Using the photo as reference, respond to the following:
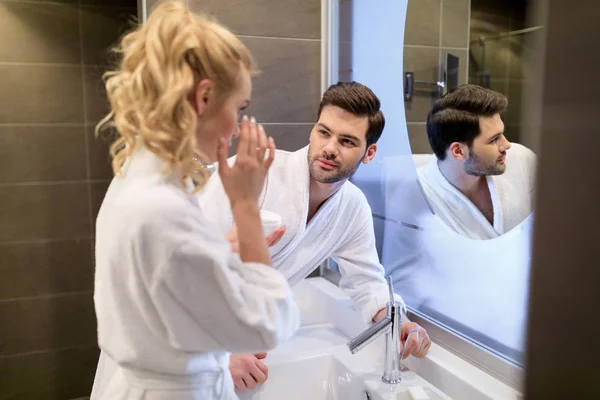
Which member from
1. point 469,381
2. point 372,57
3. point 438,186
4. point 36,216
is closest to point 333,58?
point 372,57

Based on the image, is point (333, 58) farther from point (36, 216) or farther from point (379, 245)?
point (36, 216)

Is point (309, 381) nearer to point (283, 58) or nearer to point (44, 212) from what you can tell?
point (283, 58)

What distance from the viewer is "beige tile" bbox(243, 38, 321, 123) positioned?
1.66 m

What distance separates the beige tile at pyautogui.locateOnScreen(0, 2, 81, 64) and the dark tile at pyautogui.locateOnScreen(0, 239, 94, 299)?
0.76m

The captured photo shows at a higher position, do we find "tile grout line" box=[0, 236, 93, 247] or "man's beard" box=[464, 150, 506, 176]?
"man's beard" box=[464, 150, 506, 176]

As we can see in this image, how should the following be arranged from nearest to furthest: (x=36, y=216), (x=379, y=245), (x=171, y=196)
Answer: (x=171, y=196) < (x=379, y=245) < (x=36, y=216)

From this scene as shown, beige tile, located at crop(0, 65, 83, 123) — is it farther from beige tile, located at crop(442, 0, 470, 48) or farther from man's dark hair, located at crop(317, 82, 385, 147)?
beige tile, located at crop(442, 0, 470, 48)

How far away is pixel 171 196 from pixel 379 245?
0.99 metres

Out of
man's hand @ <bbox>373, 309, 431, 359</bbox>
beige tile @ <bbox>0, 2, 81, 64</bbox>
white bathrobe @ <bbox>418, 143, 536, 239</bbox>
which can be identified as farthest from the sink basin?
beige tile @ <bbox>0, 2, 81, 64</bbox>

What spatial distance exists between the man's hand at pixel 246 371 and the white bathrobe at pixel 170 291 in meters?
0.45

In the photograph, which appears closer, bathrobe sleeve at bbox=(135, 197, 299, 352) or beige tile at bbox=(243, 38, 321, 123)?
bathrobe sleeve at bbox=(135, 197, 299, 352)

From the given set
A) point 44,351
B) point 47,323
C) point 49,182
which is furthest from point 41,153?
point 44,351

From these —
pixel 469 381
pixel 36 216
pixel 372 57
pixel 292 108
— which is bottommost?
pixel 469 381

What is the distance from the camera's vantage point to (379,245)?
156 centimetres
